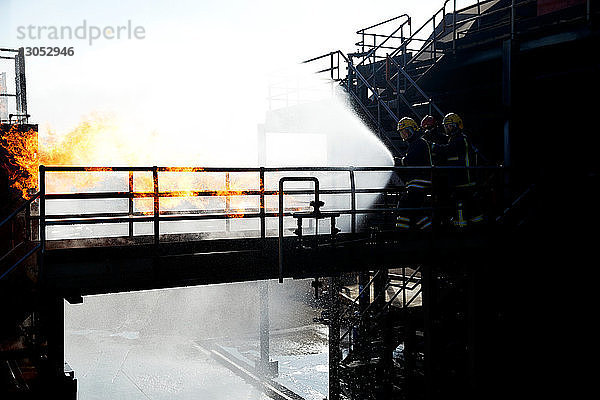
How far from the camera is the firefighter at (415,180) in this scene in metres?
8.91

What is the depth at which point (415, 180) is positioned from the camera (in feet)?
29.3

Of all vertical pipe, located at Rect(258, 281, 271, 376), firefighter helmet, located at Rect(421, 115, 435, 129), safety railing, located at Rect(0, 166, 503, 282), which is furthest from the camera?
vertical pipe, located at Rect(258, 281, 271, 376)

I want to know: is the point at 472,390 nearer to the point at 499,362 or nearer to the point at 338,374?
the point at 499,362

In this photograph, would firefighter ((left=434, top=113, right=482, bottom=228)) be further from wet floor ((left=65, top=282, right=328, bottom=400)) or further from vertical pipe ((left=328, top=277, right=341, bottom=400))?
wet floor ((left=65, top=282, right=328, bottom=400))

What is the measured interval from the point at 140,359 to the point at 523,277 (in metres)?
14.1

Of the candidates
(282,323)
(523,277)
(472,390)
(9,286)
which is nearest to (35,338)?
(9,286)

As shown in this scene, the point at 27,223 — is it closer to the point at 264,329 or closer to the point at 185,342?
the point at 264,329

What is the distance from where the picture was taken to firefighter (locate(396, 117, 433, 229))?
8906 millimetres

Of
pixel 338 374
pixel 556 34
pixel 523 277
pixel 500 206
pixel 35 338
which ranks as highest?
pixel 556 34

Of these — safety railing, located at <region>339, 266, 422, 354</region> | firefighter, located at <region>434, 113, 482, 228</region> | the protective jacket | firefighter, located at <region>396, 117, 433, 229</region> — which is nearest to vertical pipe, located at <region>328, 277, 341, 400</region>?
safety railing, located at <region>339, 266, 422, 354</region>

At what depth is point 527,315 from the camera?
9.20m

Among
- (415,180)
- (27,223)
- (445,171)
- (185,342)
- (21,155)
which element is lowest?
(185,342)

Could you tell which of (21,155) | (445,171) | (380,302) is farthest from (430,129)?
(21,155)

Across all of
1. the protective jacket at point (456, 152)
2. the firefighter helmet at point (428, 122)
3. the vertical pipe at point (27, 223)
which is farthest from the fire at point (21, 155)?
the protective jacket at point (456, 152)
